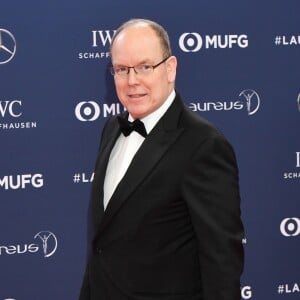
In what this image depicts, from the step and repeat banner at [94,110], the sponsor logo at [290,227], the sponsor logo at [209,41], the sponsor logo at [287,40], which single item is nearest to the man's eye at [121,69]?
the step and repeat banner at [94,110]

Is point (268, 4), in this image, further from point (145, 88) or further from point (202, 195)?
point (202, 195)

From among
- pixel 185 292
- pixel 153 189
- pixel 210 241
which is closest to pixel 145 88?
pixel 153 189

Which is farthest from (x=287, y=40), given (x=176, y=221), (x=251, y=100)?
(x=176, y=221)

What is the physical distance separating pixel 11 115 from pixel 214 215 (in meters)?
1.78

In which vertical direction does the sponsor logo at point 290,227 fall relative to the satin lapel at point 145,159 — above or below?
below

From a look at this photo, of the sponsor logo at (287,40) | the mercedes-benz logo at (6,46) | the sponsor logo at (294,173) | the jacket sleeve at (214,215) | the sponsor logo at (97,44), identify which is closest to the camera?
the jacket sleeve at (214,215)

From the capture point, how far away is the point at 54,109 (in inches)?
137

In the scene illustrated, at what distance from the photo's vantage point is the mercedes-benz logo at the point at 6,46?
3.35 m

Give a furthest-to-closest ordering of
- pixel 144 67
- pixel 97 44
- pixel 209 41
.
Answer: pixel 209 41, pixel 97 44, pixel 144 67

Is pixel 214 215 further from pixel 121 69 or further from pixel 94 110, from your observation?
pixel 94 110

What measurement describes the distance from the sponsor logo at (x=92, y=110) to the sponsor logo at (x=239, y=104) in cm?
47

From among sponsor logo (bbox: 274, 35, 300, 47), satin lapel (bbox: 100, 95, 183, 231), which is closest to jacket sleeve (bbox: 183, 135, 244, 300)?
satin lapel (bbox: 100, 95, 183, 231)

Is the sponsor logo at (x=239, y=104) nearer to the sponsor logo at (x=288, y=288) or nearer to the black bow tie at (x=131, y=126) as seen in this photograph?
the sponsor logo at (x=288, y=288)

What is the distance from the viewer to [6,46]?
11.0 feet
